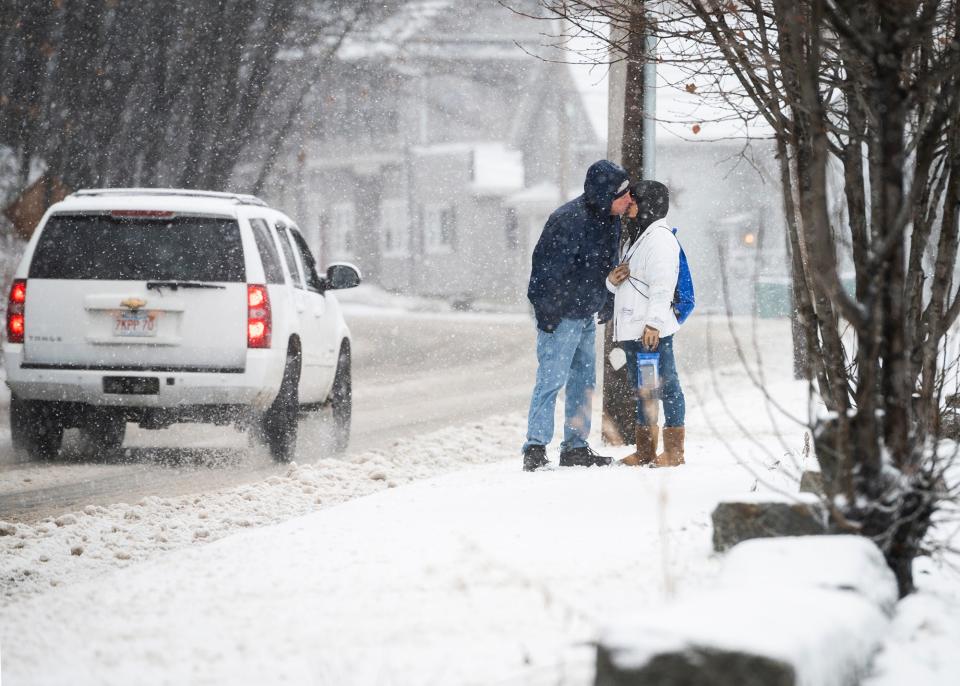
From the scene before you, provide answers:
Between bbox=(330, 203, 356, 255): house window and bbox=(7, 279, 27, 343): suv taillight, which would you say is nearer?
bbox=(7, 279, 27, 343): suv taillight

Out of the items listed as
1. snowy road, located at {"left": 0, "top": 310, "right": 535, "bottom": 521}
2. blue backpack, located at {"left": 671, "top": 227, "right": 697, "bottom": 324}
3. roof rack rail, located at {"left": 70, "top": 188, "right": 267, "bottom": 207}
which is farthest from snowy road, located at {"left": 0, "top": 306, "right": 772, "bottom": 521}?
roof rack rail, located at {"left": 70, "top": 188, "right": 267, "bottom": 207}

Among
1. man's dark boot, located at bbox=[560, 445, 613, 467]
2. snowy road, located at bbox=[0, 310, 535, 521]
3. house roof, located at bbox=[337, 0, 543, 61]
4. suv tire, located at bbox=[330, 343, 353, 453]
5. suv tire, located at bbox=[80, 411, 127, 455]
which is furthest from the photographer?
house roof, located at bbox=[337, 0, 543, 61]

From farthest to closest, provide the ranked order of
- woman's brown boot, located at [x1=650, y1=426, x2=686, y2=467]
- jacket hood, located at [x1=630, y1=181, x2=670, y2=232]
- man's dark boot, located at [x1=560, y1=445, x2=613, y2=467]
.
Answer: man's dark boot, located at [x1=560, y1=445, x2=613, y2=467] < woman's brown boot, located at [x1=650, y1=426, x2=686, y2=467] < jacket hood, located at [x1=630, y1=181, x2=670, y2=232]

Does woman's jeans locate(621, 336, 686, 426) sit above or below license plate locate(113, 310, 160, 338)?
below

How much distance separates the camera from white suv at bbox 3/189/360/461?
938 centimetres

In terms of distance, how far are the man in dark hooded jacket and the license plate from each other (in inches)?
116

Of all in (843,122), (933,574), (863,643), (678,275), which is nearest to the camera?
(863,643)

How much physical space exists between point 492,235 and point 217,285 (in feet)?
117

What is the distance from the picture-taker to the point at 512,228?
44531 mm

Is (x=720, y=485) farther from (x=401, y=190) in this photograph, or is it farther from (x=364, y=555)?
(x=401, y=190)

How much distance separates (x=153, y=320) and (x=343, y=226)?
141ft

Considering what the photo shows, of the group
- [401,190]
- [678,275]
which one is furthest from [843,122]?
[401,190]

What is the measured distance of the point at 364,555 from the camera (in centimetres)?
538

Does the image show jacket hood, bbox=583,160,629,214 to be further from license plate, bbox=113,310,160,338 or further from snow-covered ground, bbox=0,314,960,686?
license plate, bbox=113,310,160,338
